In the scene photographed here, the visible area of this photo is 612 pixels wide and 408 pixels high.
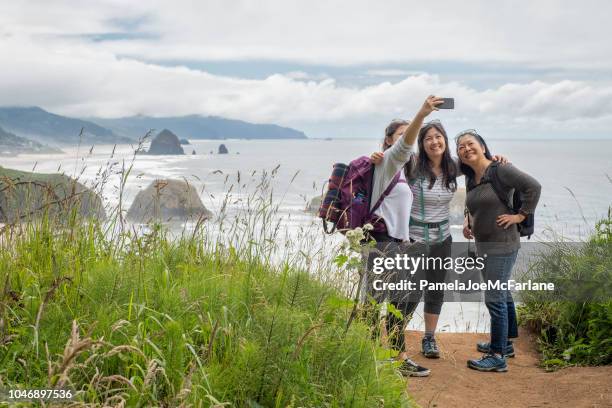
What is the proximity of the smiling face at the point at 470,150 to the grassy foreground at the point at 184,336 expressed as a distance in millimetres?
1956

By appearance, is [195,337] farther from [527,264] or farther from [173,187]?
[173,187]

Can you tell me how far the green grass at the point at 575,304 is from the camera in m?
6.77

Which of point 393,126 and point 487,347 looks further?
point 487,347

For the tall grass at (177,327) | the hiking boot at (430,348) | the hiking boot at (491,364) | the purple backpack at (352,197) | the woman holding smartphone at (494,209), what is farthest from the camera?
the hiking boot at (430,348)

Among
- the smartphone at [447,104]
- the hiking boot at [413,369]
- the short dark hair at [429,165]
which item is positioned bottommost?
the hiking boot at [413,369]

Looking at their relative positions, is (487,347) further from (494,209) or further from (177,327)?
(177,327)

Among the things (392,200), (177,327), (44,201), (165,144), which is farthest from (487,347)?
(165,144)

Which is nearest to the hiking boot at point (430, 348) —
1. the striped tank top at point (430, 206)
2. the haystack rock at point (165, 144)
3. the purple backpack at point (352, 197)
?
the striped tank top at point (430, 206)

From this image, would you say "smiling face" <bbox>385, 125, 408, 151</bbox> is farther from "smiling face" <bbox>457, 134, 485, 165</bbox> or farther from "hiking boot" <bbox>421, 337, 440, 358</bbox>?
"hiking boot" <bbox>421, 337, 440, 358</bbox>

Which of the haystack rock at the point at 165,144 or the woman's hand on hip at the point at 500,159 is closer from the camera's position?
the woman's hand on hip at the point at 500,159

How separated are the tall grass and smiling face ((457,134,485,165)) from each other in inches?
66.5

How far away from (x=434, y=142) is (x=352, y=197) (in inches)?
35.4

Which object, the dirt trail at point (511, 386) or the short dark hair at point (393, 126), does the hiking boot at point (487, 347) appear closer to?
the dirt trail at point (511, 386)

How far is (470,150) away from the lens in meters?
6.07
